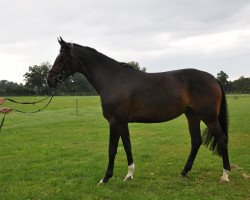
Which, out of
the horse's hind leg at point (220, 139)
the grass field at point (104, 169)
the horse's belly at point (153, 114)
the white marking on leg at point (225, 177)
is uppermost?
the horse's belly at point (153, 114)

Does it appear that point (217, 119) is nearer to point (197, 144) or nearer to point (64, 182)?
point (197, 144)

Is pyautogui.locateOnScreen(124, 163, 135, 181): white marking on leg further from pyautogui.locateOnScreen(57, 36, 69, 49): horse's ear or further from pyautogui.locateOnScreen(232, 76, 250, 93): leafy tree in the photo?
pyautogui.locateOnScreen(232, 76, 250, 93): leafy tree

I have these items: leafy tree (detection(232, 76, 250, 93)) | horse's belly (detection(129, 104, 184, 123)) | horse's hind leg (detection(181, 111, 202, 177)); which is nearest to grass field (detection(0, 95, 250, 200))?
horse's hind leg (detection(181, 111, 202, 177))

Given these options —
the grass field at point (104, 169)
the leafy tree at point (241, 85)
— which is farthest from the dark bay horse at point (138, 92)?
the leafy tree at point (241, 85)

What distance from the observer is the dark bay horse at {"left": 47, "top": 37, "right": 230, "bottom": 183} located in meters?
6.63

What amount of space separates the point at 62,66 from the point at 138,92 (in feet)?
5.67

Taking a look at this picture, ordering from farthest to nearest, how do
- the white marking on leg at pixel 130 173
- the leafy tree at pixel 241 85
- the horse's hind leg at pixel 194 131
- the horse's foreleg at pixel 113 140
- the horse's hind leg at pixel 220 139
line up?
1. the leafy tree at pixel 241 85
2. the horse's hind leg at pixel 194 131
3. the white marking on leg at pixel 130 173
4. the horse's hind leg at pixel 220 139
5. the horse's foreleg at pixel 113 140

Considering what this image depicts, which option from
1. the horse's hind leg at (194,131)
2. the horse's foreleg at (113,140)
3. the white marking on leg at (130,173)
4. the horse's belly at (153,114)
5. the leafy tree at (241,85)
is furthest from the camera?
the leafy tree at (241,85)

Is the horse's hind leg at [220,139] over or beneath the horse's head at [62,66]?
beneath

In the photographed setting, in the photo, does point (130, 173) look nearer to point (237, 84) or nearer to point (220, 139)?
point (220, 139)

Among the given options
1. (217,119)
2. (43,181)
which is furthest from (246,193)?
(43,181)

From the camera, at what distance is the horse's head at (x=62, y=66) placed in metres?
6.84

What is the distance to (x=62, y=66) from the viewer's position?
6.89m

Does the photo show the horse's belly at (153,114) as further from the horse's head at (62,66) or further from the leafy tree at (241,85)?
the leafy tree at (241,85)
